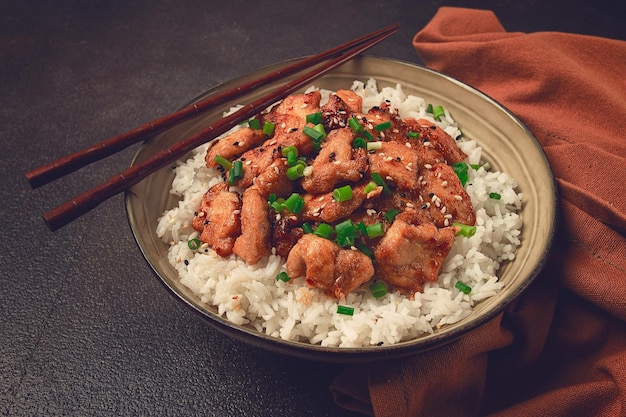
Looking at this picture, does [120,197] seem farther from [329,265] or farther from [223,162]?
[329,265]

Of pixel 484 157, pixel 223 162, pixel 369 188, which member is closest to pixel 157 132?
pixel 223 162

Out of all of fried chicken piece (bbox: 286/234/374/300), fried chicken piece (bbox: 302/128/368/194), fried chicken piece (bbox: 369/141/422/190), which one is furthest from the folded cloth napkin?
fried chicken piece (bbox: 302/128/368/194)

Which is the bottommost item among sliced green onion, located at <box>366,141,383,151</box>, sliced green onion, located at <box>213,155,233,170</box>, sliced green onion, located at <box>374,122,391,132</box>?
sliced green onion, located at <box>213,155,233,170</box>

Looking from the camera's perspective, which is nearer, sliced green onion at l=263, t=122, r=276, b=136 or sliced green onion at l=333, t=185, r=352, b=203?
sliced green onion at l=333, t=185, r=352, b=203

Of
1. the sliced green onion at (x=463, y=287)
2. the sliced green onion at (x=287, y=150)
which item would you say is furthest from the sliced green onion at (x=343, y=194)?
the sliced green onion at (x=463, y=287)

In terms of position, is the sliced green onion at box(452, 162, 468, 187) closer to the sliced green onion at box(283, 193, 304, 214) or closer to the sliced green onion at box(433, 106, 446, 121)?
the sliced green onion at box(433, 106, 446, 121)

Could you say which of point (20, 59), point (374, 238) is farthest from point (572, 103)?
point (20, 59)
